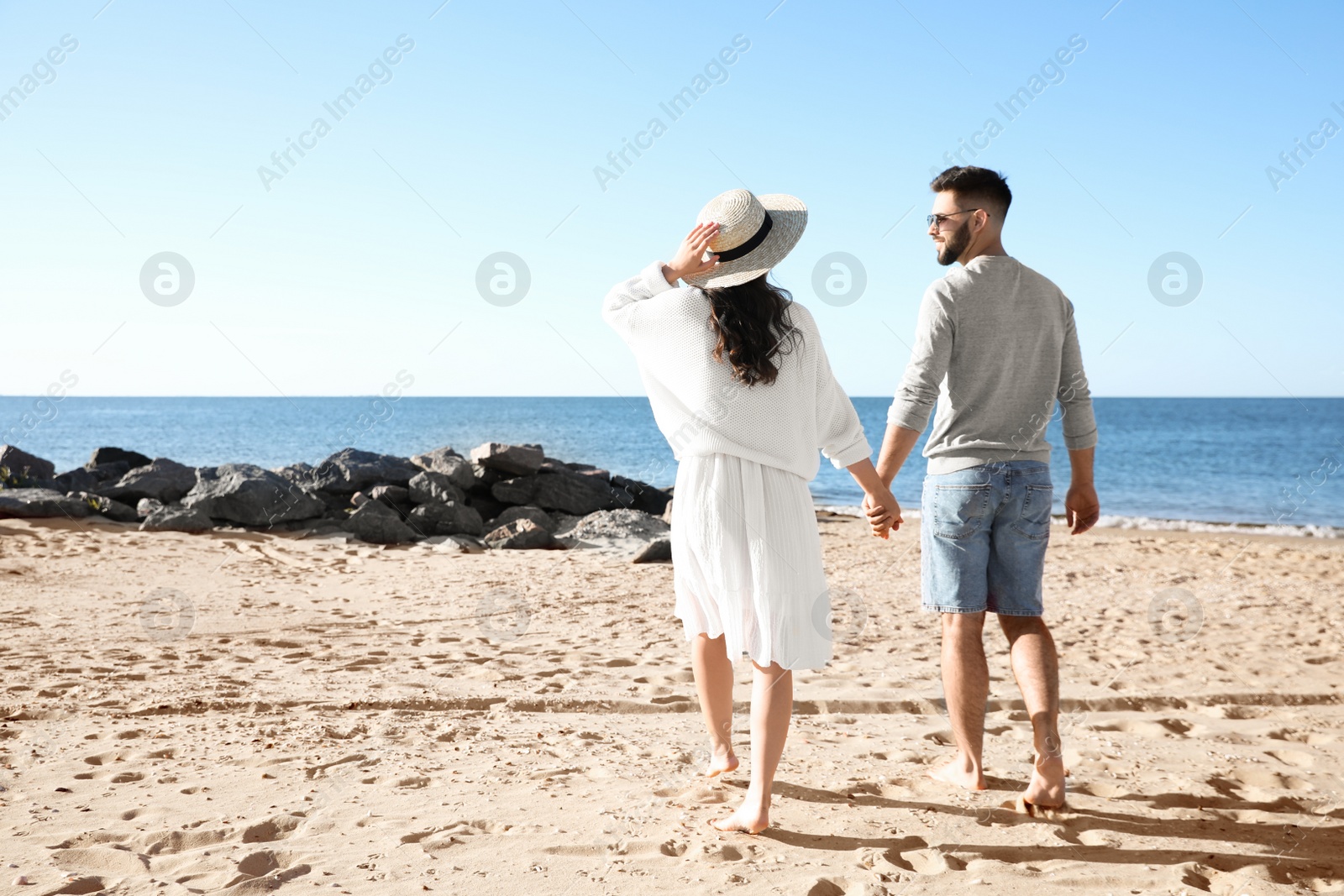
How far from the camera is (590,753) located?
3221mm

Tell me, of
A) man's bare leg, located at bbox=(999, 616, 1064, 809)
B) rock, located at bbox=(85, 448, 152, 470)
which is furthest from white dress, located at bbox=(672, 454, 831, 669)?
rock, located at bbox=(85, 448, 152, 470)

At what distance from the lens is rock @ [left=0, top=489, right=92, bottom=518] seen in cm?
938

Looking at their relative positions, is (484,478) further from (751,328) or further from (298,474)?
(751,328)

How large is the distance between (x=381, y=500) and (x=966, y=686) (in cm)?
897

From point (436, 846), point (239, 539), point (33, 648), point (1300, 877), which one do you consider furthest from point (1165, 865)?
point (239, 539)

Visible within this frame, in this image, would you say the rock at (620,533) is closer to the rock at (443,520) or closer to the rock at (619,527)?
the rock at (619,527)

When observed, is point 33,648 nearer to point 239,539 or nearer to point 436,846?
point 436,846

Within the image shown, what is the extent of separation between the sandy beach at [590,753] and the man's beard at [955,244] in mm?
1716

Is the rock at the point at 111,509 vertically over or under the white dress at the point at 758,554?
under

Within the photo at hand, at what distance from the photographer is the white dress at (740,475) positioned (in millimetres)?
2469

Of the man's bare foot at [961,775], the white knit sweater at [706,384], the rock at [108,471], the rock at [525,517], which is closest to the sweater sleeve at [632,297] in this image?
the white knit sweater at [706,384]

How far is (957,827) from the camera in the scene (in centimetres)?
251

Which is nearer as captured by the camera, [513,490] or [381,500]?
[381,500]

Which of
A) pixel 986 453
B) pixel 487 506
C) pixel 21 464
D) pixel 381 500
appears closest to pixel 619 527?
pixel 487 506
